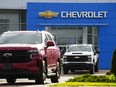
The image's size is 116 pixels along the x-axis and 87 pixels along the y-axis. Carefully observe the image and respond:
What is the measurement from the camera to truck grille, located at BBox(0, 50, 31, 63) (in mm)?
18016

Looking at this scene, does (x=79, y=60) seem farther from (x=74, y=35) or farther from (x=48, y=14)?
(x=74, y=35)

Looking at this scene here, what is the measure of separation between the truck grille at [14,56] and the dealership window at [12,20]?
3338 cm

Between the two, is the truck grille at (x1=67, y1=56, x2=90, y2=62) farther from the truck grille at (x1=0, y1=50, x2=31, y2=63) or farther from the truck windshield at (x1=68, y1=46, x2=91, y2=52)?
the truck grille at (x1=0, y1=50, x2=31, y2=63)

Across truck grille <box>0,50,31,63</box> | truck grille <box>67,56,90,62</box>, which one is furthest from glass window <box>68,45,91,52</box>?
A: truck grille <box>0,50,31,63</box>

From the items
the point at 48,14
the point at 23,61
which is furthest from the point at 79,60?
the point at 23,61

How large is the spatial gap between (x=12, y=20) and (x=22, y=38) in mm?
32596

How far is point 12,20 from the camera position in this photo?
51719 mm

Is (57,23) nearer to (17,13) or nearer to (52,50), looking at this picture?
(17,13)

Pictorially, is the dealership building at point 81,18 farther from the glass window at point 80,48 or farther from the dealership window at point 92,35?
the glass window at point 80,48

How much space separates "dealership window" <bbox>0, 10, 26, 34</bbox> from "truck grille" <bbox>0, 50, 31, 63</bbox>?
33378 mm

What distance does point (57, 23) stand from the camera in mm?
44094

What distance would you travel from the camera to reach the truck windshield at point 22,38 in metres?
19.2

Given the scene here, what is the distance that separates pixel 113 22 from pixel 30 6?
6.85 metres

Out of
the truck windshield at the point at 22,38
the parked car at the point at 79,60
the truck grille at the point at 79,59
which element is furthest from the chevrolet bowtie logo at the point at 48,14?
the truck windshield at the point at 22,38
